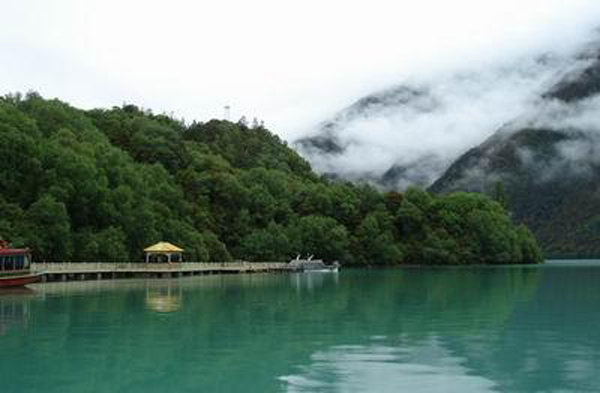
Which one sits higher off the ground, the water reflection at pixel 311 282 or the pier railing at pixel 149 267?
the pier railing at pixel 149 267

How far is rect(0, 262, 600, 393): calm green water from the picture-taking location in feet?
64.0

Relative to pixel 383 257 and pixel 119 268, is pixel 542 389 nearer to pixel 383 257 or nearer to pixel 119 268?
pixel 119 268

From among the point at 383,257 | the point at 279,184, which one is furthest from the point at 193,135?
the point at 383,257

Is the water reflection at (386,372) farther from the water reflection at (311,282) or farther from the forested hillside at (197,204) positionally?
the forested hillside at (197,204)

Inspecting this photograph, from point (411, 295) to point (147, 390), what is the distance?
35.4 metres

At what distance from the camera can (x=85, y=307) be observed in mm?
40875

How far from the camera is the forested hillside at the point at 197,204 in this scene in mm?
73062

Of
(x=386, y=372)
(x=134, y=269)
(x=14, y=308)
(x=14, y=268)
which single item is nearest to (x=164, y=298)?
(x=14, y=308)

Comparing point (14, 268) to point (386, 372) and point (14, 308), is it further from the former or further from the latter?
point (386, 372)

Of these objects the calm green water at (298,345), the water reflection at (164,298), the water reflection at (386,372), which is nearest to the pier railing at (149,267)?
the water reflection at (164,298)

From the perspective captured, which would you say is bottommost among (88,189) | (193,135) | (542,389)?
(542,389)

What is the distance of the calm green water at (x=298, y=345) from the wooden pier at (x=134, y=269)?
72.7 feet

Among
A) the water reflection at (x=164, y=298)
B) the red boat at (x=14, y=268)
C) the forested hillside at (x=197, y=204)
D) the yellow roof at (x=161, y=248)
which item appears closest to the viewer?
the water reflection at (x=164, y=298)

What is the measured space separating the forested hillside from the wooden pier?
224 cm
